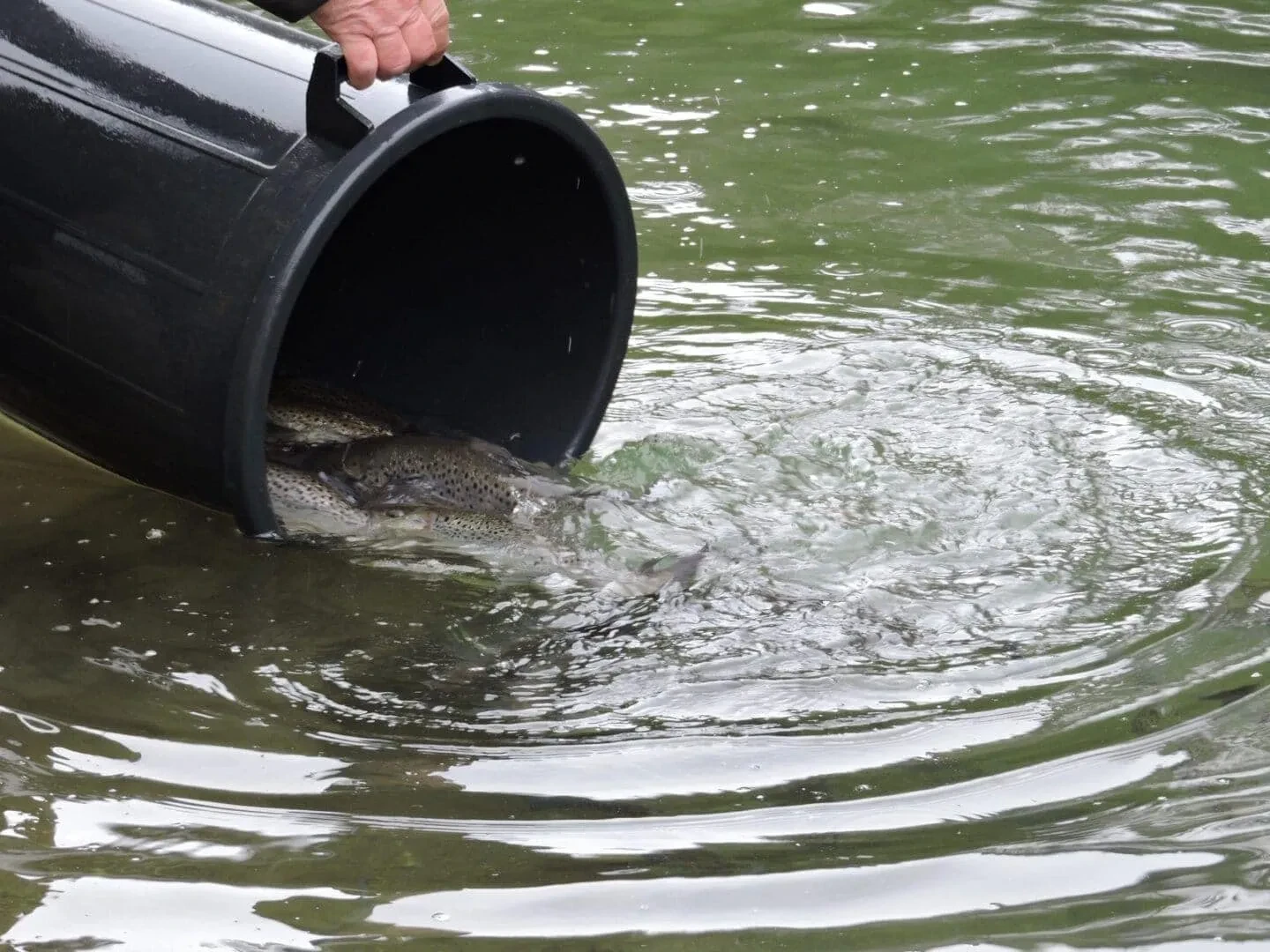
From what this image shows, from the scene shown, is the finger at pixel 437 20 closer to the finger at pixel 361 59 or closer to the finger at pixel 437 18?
the finger at pixel 437 18

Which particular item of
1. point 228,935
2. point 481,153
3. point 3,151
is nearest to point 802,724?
point 228,935

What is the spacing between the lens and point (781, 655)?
10.6 ft

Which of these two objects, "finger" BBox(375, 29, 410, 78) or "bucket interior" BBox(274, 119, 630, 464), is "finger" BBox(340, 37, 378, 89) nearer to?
"finger" BBox(375, 29, 410, 78)

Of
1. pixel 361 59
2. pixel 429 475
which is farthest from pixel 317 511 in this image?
pixel 361 59

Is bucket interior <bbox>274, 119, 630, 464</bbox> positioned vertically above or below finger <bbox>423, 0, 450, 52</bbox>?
below

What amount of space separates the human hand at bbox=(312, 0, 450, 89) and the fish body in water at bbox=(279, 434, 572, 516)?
1.04m

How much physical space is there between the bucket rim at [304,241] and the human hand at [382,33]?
0.36 feet

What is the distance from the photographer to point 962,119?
272 inches

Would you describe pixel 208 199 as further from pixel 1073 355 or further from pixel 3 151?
pixel 1073 355

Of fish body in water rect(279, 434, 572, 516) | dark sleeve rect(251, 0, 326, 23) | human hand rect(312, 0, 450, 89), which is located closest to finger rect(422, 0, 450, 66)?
human hand rect(312, 0, 450, 89)

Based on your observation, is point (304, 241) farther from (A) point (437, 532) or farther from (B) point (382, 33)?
(A) point (437, 532)

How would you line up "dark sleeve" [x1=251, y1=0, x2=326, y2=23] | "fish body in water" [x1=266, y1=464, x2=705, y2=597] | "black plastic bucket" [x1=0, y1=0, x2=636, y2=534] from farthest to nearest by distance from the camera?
"fish body in water" [x1=266, y1=464, x2=705, y2=597]
"black plastic bucket" [x1=0, y1=0, x2=636, y2=534]
"dark sleeve" [x1=251, y1=0, x2=326, y2=23]

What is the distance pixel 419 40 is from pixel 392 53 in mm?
67

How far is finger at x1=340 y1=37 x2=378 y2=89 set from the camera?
302cm
